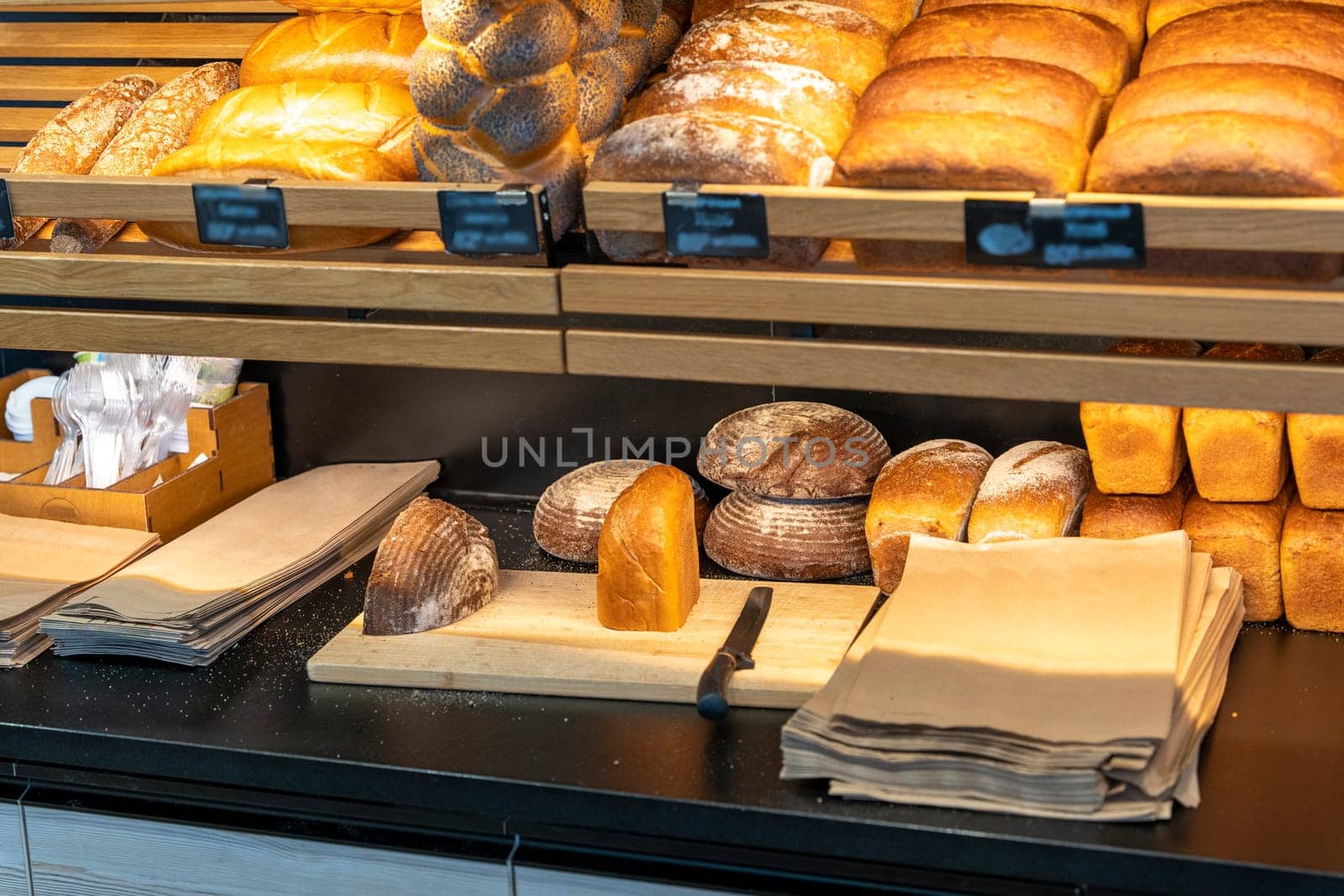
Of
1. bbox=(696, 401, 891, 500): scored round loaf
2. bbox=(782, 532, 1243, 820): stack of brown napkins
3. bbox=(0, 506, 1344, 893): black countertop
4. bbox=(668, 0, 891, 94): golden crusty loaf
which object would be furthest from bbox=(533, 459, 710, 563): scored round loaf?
bbox=(668, 0, 891, 94): golden crusty loaf

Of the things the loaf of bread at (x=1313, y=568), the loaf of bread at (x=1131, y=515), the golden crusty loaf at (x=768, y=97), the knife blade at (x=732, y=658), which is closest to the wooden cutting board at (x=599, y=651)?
the knife blade at (x=732, y=658)

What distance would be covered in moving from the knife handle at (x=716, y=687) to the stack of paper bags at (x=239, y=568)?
72cm

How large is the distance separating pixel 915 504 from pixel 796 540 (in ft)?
0.65

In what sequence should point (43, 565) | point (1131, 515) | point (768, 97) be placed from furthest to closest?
point (43, 565) < point (1131, 515) < point (768, 97)

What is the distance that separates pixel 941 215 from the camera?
56.4 inches

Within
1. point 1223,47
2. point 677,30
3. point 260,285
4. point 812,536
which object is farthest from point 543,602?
point 1223,47

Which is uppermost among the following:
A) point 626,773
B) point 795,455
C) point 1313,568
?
point 795,455

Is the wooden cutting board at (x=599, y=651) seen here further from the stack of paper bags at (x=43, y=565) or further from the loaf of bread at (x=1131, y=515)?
the stack of paper bags at (x=43, y=565)

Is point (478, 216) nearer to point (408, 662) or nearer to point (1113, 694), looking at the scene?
point (408, 662)

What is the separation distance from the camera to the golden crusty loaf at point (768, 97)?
1.62m

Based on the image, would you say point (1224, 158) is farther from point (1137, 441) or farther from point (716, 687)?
point (716, 687)

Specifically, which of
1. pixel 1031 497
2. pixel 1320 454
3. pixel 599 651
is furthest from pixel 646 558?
→ pixel 1320 454

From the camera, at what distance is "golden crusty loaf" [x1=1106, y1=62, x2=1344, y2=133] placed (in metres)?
1.43

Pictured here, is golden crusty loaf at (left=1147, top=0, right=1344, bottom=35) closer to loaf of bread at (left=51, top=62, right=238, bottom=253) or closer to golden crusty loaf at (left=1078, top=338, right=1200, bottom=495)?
golden crusty loaf at (left=1078, top=338, right=1200, bottom=495)
